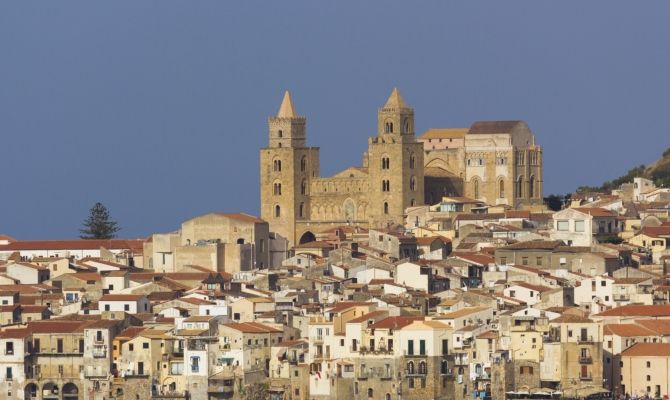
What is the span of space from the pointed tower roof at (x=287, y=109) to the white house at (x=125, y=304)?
45.5 metres

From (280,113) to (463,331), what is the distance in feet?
184

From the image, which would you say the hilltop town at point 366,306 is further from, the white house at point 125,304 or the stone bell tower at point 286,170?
the stone bell tower at point 286,170

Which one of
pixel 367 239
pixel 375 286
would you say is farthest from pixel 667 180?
pixel 375 286

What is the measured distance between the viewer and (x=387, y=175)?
135250 millimetres

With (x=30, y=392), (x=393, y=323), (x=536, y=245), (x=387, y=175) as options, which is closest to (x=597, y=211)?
(x=536, y=245)

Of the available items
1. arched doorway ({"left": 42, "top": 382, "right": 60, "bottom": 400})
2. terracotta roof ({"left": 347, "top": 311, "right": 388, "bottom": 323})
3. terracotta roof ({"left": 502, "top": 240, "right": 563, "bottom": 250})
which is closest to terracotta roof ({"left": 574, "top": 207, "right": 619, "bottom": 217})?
terracotta roof ({"left": 502, "top": 240, "right": 563, "bottom": 250})

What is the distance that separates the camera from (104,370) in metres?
85.7

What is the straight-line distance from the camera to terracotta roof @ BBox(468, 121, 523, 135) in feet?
455

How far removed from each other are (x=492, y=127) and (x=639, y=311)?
53.0 meters

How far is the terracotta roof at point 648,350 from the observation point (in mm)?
81125

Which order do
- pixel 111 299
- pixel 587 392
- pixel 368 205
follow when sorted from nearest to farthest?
pixel 587 392 < pixel 111 299 < pixel 368 205

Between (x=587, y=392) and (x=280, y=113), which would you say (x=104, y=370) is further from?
(x=280, y=113)

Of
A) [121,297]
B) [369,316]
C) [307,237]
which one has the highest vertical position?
[307,237]

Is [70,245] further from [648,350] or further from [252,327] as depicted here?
[648,350]
